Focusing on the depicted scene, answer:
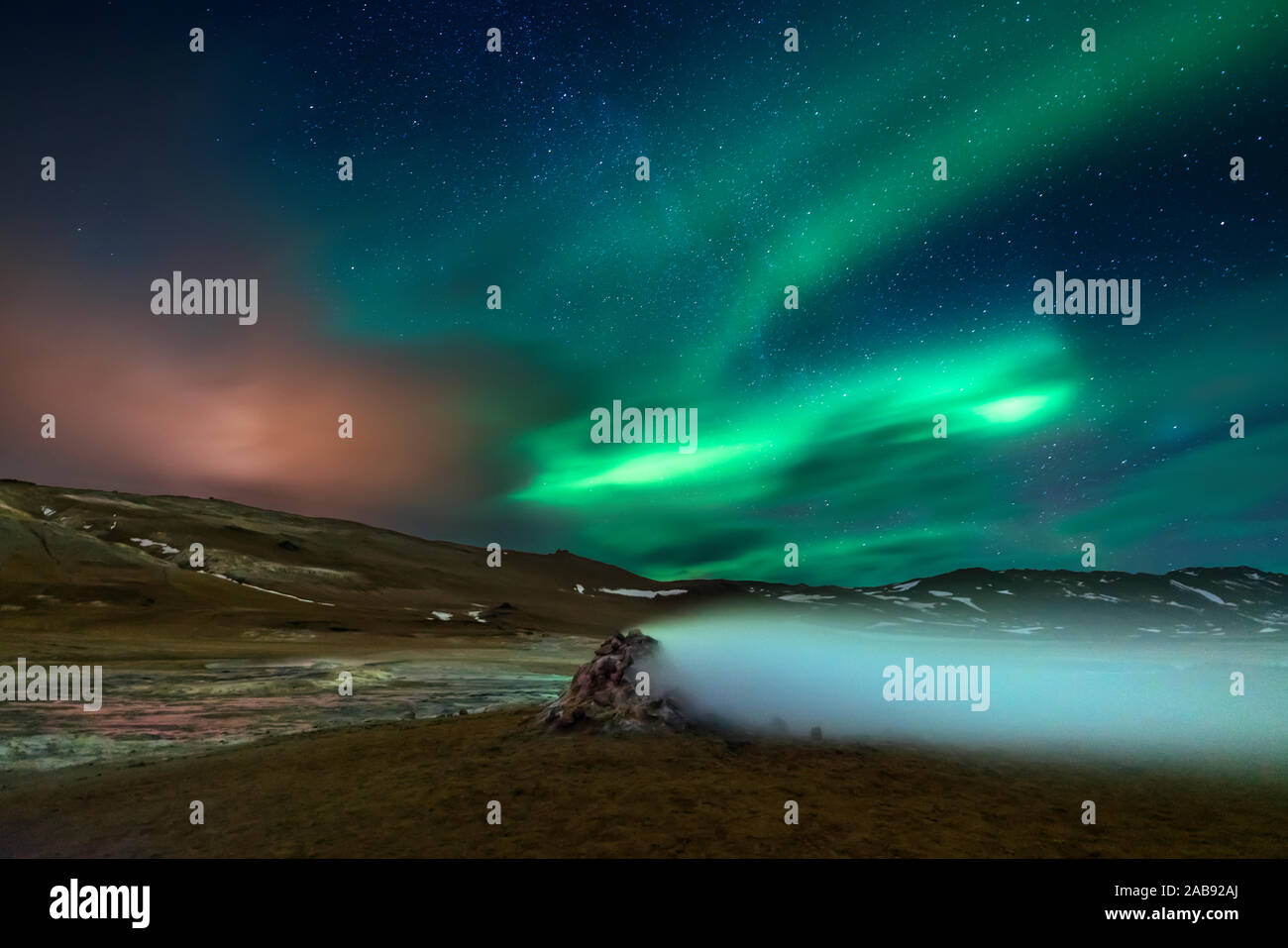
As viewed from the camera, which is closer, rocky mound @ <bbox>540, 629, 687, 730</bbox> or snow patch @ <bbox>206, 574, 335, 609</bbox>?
rocky mound @ <bbox>540, 629, 687, 730</bbox>

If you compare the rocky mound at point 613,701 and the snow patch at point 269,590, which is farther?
the snow patch at point 269,590

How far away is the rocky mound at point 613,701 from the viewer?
1669 cm

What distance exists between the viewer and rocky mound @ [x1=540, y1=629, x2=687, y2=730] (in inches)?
657

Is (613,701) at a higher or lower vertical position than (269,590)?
higher

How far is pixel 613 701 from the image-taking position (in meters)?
17.5

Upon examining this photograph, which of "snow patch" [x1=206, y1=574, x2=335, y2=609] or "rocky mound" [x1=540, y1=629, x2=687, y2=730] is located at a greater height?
"rocky mound" [x1=540, y1=629, x2=687, y2=730]

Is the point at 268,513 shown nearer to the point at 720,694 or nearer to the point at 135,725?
the point at 135,725

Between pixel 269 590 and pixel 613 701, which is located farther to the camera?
pixel 269 590
